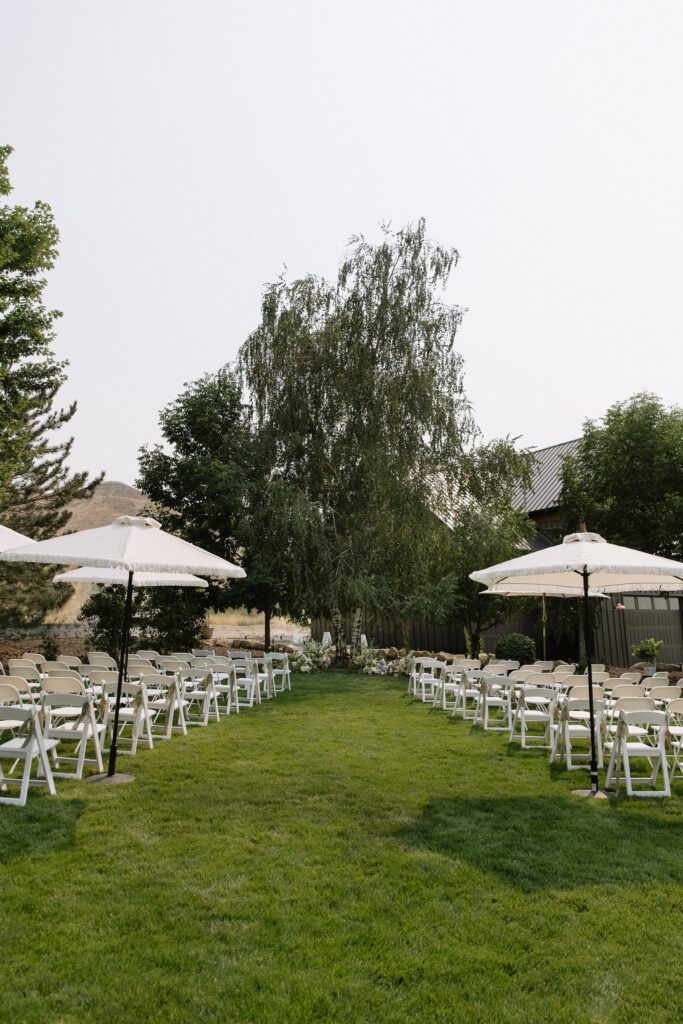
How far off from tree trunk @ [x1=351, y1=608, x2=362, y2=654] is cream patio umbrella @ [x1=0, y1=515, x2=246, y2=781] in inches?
521

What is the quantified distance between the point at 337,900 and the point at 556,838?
2.34 meters

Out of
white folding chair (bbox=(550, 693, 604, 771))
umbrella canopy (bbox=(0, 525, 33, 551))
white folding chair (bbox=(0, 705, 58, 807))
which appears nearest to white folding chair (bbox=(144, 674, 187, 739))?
white folding chair (bbox=(0, 705, 58, 807))

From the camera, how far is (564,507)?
2275 centimetres

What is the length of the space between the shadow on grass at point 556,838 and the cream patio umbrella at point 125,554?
11.7ft

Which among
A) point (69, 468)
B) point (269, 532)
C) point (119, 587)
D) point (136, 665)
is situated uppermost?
point (69, 468)

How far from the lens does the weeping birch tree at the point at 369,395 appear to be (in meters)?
Answer: 20.8

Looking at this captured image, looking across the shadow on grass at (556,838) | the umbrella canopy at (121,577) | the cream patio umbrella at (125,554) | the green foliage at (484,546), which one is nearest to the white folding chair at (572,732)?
the shadow on grass at (556,838)

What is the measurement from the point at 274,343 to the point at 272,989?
19.5 meters

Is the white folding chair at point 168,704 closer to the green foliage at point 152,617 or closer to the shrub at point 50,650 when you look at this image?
the shrub at point 50,650

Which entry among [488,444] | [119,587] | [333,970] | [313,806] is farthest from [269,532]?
[333,970]

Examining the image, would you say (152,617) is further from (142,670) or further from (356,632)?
(142,670)

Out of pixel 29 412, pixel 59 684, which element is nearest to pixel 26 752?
pixel 59 684

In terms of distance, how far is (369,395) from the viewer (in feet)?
69.6

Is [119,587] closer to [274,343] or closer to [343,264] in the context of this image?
[274,343]
